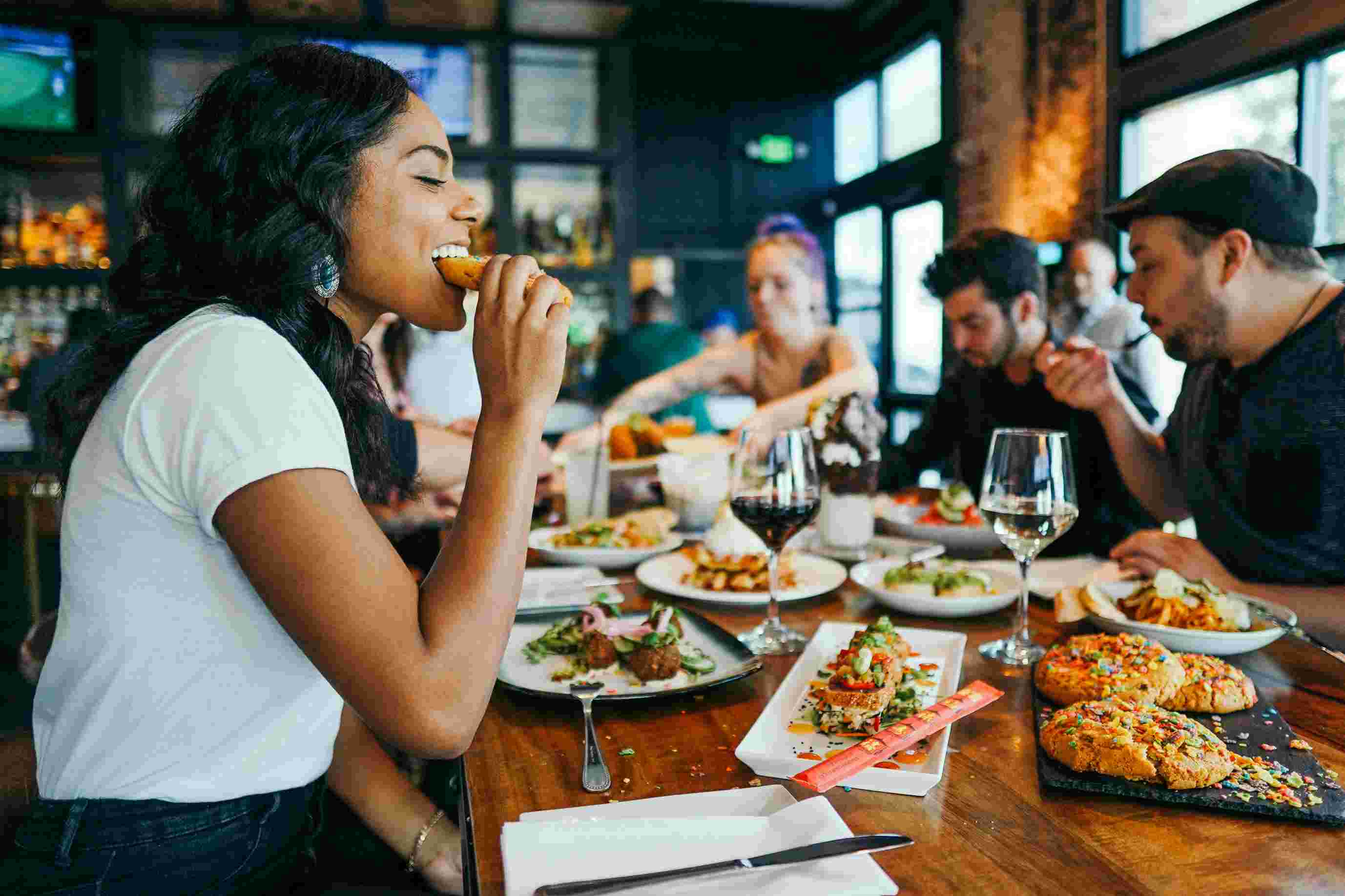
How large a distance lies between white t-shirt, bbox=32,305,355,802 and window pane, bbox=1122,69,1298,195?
390 cm

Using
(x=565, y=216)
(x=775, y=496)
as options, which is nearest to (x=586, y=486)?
(x=775, y=496)

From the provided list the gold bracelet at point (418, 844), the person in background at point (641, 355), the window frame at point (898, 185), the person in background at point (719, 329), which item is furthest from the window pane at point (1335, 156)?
the gold bracelet at point (418, 844)

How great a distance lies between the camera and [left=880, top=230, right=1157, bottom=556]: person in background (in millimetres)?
2432

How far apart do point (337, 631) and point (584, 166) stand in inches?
194

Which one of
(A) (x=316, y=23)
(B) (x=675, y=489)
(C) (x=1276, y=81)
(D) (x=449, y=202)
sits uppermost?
(A) (x=316, y=23)

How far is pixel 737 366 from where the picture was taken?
3.53 meters

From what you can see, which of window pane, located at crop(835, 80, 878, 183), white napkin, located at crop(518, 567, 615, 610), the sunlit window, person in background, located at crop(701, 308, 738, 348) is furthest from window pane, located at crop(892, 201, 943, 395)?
white napkin, located at crop(518, 567, 615, 610)

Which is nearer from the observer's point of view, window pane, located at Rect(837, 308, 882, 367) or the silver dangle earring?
the silver dangle earring

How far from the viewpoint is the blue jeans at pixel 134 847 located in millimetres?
914

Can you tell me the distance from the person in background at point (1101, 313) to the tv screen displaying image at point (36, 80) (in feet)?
17.5

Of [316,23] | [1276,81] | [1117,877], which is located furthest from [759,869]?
[316,23]

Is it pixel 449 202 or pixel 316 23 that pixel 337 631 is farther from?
pixel 316 23

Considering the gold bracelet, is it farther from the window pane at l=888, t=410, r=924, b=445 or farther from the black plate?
the window pane at l=888, t=410, r=924, b=445

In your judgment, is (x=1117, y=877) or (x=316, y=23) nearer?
(x=1117, y=877)
